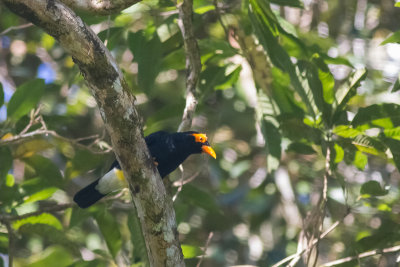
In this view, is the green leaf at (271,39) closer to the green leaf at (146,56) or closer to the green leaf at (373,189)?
the green leaf at (373,189)

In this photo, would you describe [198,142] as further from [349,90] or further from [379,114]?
[379,114]

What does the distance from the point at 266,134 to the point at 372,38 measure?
2.88 meters

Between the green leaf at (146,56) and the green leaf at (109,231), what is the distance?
3.02 feet

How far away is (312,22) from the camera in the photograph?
20.2 ft

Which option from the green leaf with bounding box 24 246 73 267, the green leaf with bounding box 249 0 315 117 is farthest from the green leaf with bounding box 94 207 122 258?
the green leaf with bounding box 24 246 73 267

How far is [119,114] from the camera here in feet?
8.33

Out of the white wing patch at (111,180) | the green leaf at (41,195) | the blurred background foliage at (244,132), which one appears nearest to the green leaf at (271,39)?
the blurred background foliage at (244,132)

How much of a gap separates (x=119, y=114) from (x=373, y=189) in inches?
67.5

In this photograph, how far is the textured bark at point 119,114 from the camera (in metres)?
2.38

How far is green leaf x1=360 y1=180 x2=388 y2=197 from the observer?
3.40 meters

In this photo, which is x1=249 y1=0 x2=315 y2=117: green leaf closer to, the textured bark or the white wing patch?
the textured bark

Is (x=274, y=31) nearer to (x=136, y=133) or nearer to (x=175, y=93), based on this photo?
(x=136, y=133)

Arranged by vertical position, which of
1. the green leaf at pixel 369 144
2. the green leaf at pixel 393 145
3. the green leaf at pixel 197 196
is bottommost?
the green leaf at pixel 197 196

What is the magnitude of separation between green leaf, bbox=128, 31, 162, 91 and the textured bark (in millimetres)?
1116
